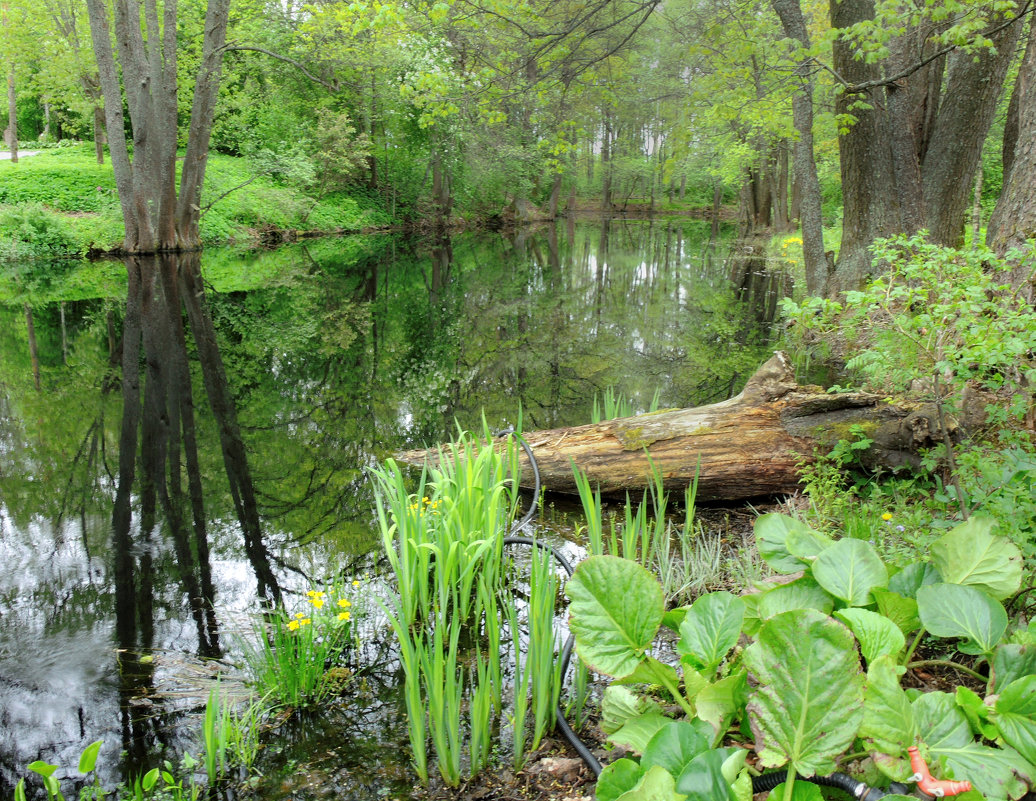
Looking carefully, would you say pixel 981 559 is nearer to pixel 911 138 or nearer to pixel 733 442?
pixel 733 442

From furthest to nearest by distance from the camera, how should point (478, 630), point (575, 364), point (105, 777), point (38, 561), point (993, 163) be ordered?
point (993, 163), point (575, 364), point (38, 561), point (478, 630), point (105, 777)

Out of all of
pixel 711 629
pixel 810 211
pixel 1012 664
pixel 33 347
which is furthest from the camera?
pixel 810 211

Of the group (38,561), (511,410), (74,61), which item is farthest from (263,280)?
(74,61)

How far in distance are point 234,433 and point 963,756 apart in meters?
Result: 5.95

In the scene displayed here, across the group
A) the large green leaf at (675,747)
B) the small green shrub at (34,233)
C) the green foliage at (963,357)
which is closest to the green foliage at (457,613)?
the large green leaf at (675,747)

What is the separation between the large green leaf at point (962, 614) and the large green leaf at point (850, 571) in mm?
136

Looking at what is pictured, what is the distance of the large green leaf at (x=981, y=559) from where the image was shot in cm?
199

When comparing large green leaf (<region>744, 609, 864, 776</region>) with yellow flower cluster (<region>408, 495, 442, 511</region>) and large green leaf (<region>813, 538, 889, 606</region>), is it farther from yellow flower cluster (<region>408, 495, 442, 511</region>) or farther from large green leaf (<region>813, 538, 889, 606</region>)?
yellow flower cluster (<region>408, 495, 442, 511</region>)

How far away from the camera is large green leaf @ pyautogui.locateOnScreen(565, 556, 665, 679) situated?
1.93 meters

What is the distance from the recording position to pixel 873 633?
5.97 ft

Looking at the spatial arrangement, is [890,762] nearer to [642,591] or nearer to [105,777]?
[642,591]

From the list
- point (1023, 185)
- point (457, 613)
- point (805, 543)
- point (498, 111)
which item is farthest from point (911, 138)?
point (457, 613)

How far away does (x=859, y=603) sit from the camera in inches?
78.6

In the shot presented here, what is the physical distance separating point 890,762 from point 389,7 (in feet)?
24.7
